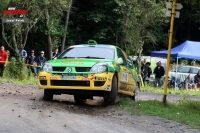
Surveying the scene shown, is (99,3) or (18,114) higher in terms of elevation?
(99,3)

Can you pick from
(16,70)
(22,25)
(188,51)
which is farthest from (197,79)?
(16,70)

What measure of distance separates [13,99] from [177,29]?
1726 inches

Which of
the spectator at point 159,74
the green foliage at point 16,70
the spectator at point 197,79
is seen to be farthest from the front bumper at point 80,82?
the spectator at point 197,79

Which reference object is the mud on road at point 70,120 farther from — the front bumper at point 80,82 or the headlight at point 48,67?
the headlight at point 48,67

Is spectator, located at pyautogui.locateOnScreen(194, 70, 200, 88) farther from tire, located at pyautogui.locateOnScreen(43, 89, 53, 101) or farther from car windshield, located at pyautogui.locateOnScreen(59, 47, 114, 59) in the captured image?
tire, located at pyautogui.locateOnScreen(43, 89, 53, 101)

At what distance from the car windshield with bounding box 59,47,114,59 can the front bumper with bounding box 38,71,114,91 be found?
100cm

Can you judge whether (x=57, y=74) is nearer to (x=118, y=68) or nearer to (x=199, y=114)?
(x=118, y=68)

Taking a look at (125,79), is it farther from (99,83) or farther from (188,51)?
(188,51)

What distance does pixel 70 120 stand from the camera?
8.33 meters

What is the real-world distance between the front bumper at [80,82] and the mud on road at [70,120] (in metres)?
0.48

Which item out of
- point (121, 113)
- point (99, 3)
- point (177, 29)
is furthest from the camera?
point (177, 29)

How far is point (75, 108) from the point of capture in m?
10.5

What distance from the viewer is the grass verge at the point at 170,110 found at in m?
9.70


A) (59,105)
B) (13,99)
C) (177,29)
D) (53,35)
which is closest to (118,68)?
(59,105)
